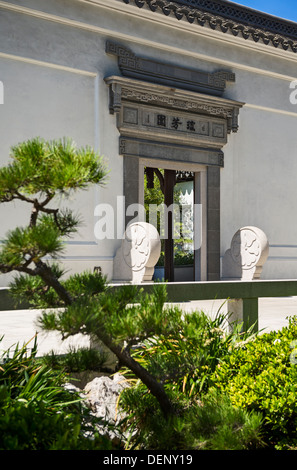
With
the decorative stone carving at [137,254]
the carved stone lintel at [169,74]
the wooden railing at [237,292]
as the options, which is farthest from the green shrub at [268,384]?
the carved stone lintel at [169,74]

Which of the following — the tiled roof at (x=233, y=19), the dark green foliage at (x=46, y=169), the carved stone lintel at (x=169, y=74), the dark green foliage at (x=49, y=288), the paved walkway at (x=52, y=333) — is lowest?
the paved walkway at (x=52, y=333)

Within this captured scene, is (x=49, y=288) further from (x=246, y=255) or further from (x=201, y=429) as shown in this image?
(x=246, y=255)

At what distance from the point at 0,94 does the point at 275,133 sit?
6.14 meters

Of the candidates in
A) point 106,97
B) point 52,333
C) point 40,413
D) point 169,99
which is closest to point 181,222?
point 169,99

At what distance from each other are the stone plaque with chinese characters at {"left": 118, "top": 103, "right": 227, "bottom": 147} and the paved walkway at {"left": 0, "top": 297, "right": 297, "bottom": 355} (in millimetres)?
3225

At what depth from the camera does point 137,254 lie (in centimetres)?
872

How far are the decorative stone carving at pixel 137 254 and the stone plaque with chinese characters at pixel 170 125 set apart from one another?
70.4 inches

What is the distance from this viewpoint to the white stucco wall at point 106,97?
8.81 metres

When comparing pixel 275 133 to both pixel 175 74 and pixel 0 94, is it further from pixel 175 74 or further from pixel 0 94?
pixel 0 94

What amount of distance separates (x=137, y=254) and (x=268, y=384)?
6.07 m

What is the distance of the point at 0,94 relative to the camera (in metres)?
8.64

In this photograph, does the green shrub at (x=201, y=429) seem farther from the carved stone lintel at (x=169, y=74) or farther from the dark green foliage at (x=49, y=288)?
the carved stone lintel at (x=169, y=74)

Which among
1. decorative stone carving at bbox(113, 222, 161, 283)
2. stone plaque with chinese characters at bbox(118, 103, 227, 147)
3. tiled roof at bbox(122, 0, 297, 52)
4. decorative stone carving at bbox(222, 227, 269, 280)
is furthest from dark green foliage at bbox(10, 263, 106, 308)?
tiled roof at bbox(122, 0, 297, 52)
